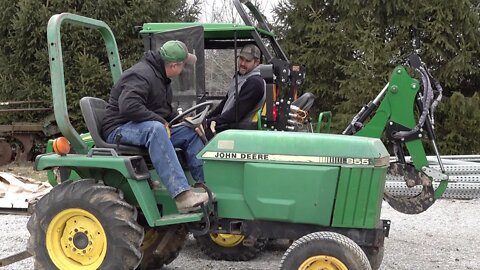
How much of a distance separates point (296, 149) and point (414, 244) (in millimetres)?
2894

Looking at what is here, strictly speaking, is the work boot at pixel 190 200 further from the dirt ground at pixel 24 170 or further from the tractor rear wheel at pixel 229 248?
the dirt ground at pixel 24 170

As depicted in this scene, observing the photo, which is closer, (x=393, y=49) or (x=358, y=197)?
(x=358, y=197)

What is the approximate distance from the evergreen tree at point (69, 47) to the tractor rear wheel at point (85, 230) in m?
8.65

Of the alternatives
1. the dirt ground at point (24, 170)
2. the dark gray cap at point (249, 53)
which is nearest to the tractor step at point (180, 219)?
the dark gray cap at point (249, 53)

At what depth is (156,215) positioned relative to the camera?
4.36m

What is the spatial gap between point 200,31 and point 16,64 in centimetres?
804

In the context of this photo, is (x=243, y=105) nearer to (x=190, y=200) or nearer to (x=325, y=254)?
(x=190, y=200)

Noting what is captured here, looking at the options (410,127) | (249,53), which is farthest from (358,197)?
(249,53)

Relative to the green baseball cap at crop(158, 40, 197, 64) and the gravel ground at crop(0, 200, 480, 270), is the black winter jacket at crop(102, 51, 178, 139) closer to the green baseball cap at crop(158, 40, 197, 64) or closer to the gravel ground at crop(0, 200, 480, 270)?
the green baseball cap at crop(158, 40, 197, 64)

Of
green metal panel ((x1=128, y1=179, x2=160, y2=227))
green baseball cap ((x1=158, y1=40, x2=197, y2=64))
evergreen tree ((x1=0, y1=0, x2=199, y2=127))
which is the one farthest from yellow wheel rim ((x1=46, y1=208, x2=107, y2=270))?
evergreen tree ((x1=0, y1=0, x2=199, y2=127))

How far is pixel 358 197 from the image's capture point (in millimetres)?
4219

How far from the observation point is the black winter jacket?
4297 mm

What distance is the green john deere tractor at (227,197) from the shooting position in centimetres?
421

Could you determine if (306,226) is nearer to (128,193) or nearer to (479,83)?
(128,193)
